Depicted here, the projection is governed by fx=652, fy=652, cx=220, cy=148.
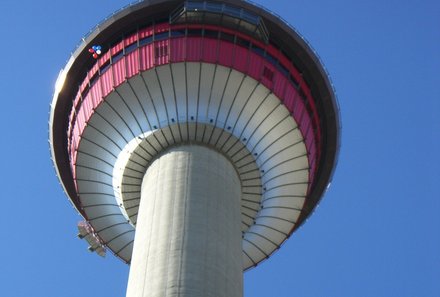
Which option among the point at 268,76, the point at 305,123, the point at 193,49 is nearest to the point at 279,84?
the point at 268,76

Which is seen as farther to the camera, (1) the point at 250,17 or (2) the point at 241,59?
(1) the point at 250,17

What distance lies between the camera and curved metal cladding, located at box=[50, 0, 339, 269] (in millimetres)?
33281

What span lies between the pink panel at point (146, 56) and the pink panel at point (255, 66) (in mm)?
5057

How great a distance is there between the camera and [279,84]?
34281 mm

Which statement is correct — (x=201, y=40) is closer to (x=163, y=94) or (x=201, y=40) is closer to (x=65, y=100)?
(x=163, y=94)

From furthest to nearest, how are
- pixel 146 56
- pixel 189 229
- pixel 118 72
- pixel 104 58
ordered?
pixel 104 58
pixel 118 72
pixel 146 56
pixel 189 229

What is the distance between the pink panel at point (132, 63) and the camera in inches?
1315

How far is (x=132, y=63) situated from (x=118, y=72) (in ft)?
3.01

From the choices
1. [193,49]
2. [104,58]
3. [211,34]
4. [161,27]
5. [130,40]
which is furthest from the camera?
[104,58]

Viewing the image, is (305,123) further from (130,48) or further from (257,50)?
(130,48)

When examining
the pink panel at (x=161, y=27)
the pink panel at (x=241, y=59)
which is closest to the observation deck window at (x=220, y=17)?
the pink panel at (x=161, y=27)

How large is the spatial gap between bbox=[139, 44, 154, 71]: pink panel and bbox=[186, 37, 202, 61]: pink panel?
1891 mm

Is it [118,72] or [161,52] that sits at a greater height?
[161,52]

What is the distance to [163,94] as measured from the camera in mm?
33250
